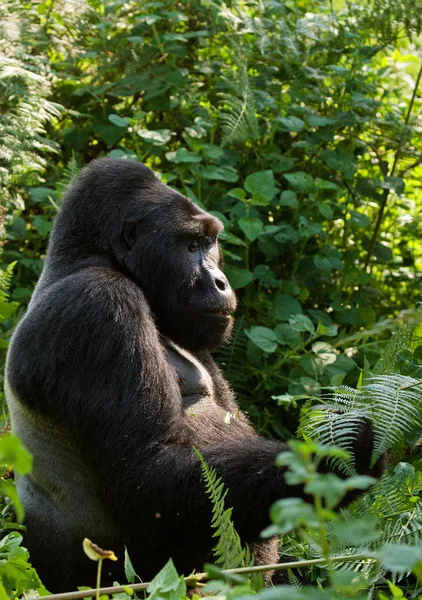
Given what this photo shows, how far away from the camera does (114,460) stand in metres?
2.96

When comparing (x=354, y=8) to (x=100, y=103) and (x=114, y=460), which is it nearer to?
(x=100, y=103)

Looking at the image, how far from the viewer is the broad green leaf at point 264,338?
4.61 meters

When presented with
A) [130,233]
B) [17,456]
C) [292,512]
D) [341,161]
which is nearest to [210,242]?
[130,233]

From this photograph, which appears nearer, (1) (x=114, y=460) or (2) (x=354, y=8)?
(1) (x=114, y=460)

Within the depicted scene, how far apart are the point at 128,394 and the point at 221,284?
31.5 inches

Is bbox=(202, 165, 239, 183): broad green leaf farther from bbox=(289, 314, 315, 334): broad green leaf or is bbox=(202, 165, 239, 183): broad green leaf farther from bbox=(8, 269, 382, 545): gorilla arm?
bbox=(8, 269, 382, 545): gorilla arm

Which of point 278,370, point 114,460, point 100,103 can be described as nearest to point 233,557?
point 114,460

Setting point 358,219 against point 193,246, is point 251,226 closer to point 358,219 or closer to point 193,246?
point 358,219

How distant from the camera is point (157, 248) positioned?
3.55m

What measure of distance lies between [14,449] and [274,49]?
4.52 meters

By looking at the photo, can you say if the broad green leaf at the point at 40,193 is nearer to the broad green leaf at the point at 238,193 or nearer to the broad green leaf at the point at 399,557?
the broad green leaf at the point at 238,193

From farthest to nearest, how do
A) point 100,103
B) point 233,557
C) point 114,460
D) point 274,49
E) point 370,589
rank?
point 100,103 → point 274,49 → point 114,460 → point 370,589 → point 233,557

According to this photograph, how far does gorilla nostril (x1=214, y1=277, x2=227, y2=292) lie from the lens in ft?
11.8

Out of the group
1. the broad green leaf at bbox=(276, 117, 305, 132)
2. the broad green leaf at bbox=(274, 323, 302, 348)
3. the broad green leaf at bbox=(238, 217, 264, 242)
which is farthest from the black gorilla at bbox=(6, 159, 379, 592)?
the broad green leaf at bbox=(276, 117, 305, 132)
